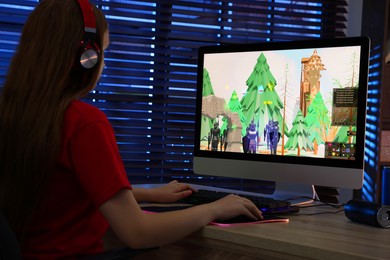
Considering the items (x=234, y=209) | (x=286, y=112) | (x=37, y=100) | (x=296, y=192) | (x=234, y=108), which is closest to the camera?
(x=37, y=100)

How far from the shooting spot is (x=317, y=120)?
62.8 inches

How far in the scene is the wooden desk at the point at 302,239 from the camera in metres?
1.04

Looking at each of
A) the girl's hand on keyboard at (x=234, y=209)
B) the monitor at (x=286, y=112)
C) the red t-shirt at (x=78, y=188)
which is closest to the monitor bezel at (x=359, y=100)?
the monitor at (x=286, y=112)

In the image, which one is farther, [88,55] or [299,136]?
[299,136]

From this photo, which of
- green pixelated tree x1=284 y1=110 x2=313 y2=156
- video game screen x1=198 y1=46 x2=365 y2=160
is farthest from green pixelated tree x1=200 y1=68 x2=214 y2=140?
green pixelated tree x1=284 y1=110 x2=313 y2=156

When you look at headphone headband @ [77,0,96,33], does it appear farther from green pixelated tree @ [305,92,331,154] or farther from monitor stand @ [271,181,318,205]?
monitor stand @ [271,181,318,205]

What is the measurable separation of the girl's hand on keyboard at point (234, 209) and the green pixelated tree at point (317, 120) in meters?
0.40

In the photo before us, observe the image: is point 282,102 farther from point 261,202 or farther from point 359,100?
point 261,202

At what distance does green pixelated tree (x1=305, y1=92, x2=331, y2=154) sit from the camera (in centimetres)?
158

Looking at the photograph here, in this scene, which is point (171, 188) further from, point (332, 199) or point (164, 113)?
point (164, 113)

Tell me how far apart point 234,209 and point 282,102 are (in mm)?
539

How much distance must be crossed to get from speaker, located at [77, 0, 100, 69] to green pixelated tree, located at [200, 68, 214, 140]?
79cm

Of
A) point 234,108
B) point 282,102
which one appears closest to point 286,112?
point 282,102

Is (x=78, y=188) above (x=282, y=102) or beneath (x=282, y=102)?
beneath
